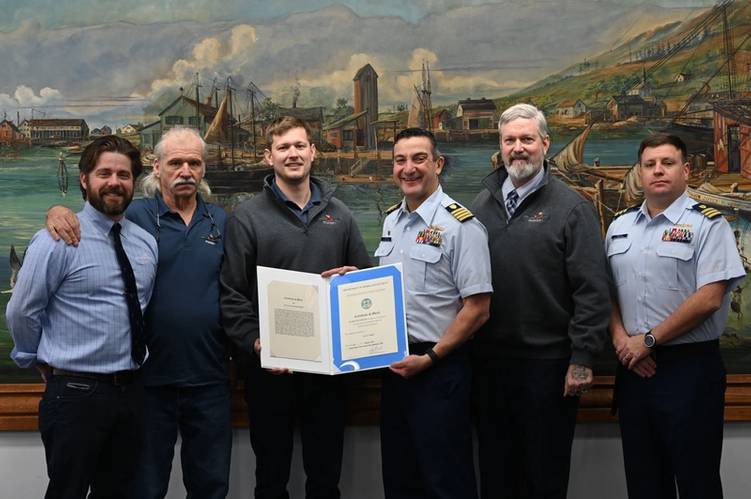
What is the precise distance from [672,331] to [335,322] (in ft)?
4.11

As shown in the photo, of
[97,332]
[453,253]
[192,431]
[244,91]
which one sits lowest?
[192,431]

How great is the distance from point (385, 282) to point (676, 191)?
118cm

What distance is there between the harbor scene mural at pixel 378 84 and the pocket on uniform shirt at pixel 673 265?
25.0 inches

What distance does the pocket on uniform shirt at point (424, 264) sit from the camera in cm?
254

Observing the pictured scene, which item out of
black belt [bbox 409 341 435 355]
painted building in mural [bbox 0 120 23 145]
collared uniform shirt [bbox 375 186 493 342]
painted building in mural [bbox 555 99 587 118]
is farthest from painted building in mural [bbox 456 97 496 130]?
painted building in mural [bbox 0 120 23 145]

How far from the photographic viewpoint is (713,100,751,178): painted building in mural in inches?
123

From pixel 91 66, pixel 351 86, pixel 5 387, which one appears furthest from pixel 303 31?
pixel 5 387

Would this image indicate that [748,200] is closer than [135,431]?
No

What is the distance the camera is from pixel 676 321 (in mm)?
A: 2445

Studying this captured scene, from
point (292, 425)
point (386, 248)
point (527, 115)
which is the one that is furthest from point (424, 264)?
point (292, 425)

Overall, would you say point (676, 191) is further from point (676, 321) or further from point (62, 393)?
point (62, 393)

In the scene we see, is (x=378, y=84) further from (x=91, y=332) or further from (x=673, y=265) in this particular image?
(x=91, y=332)

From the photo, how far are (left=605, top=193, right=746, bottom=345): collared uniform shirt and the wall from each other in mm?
827

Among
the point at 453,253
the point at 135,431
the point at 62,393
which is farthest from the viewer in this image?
the point at 453,253
